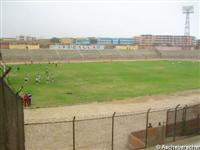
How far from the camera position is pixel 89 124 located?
1661 centimetres

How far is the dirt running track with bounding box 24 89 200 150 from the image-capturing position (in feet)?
42.7

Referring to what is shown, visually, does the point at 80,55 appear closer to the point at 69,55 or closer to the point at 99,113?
the point at 69,55

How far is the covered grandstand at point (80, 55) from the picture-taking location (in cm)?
7059

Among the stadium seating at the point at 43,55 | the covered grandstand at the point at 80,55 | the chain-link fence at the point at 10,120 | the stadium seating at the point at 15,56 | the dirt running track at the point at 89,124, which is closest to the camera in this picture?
the chain-link fence at the point at 10,120

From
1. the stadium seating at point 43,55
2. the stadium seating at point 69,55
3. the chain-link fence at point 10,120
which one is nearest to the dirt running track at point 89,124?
the chain-link fence at point 10,120

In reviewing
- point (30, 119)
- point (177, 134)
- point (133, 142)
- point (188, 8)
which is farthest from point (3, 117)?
point (188, 8)

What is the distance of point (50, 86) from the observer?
31.4m

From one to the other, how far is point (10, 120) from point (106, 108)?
49.9 ft

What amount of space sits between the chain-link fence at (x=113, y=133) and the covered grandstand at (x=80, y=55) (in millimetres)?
51794

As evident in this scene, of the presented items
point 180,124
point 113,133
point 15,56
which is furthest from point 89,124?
point 15,56

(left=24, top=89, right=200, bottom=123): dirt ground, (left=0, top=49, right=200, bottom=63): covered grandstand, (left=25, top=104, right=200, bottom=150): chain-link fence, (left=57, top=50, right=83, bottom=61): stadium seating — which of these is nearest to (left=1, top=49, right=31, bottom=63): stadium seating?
(left=0, top=49, right=200, bottom=63): covered grandstand

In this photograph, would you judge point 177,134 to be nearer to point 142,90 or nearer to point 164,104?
point 164,104

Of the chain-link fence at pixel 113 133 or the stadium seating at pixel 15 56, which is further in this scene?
the stadium seating at pixel 15 56

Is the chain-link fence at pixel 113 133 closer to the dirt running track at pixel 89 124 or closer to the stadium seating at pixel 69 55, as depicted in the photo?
the dirt running track at pixel 89 124
